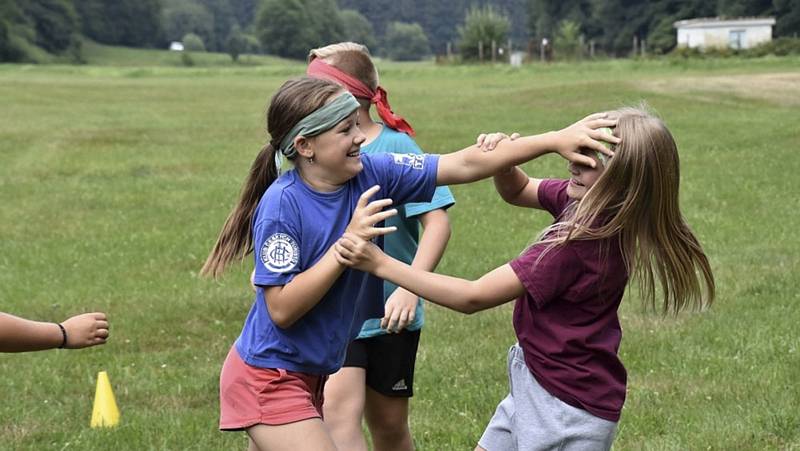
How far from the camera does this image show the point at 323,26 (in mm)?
157000

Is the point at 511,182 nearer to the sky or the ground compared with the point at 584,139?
nearer to the ground

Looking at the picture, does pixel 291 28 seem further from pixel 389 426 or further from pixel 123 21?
pixel 389 426

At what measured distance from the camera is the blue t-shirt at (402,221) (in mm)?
4789

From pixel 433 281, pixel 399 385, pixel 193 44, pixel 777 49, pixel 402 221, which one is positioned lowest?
pixel 193 44

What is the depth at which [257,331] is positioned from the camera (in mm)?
3852

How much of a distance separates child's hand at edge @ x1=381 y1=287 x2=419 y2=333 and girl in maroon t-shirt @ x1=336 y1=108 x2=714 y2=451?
2.16ft

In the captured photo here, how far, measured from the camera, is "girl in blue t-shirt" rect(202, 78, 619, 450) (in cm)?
367

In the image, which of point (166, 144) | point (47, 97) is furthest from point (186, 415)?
point (47, 97)

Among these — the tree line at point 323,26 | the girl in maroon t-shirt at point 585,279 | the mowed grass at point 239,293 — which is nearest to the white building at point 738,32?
the tree line at point 323,26

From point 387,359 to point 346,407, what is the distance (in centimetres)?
30

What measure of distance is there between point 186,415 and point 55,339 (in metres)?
2.60

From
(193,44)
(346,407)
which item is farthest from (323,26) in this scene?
(346,407)

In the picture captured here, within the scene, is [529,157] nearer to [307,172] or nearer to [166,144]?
[307,172]

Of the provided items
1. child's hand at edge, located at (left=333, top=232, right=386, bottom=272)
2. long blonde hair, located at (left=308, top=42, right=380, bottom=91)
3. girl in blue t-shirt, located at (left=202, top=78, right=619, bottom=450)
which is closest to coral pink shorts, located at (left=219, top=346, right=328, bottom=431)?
girl in blue t-shirt, located at (left=202, top=78, right=619, bottom=450)
